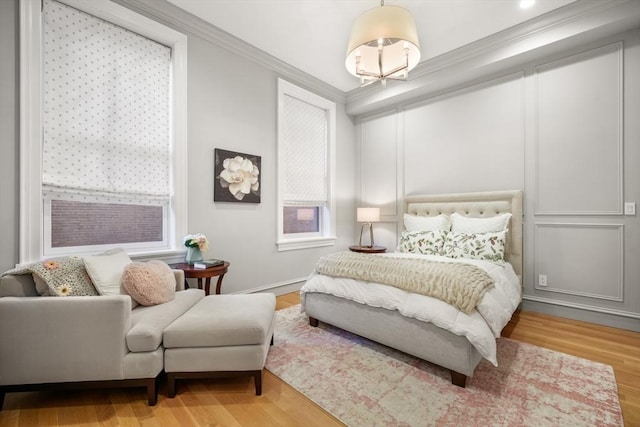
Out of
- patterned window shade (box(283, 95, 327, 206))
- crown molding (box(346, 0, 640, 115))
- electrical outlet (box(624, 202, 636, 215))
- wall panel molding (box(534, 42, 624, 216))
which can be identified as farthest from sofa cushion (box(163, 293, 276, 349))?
crown molding (box(346, 0, 640, 115))

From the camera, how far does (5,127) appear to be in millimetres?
1968

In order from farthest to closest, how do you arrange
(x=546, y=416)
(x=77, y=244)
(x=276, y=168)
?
(x=276, y=168)
(x=77, y=244)
(x=546, y=416)

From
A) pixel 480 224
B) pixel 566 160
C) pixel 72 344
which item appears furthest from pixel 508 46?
pixel 72 344

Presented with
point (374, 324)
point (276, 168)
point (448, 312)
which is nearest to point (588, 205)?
point (448, 312)

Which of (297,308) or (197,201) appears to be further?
(297,308)

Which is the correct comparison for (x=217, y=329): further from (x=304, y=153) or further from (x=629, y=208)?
(x=629, y=208)

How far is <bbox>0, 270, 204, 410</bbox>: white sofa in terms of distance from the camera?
58.8 inches

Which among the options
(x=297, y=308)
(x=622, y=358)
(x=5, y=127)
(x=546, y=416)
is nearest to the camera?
(x=546, y=416)

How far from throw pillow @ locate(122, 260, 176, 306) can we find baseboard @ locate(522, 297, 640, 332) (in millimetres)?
3682

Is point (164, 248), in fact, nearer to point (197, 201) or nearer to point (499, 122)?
point (197, 201)

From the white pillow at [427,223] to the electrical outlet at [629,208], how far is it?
1.54 m

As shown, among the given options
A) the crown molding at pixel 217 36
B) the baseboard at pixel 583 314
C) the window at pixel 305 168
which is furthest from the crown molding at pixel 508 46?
the baseboard at pixel 583 314

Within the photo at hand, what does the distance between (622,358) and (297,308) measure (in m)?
2.79

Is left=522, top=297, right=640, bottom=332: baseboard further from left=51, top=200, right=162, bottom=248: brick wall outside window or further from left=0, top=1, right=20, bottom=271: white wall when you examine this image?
left=0, top=1, right=20, bottom=271: white wall
